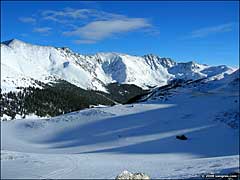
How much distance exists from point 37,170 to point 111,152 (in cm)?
1571

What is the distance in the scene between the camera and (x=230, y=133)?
5422 centimetres

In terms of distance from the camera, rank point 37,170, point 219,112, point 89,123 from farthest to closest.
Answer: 1. point 89,123
2. point 219,112
3. point 37,170

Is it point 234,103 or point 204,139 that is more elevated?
point 234,103

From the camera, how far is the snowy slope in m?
36.1

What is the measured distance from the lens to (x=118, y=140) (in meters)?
58.7

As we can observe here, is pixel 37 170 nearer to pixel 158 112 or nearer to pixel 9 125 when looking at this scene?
pixel 158 112

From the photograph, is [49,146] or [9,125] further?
[9,125]

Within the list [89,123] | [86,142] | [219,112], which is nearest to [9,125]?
[89,123]

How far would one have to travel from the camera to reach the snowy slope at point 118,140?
1420 inches

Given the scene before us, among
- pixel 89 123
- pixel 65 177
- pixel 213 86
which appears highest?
pixel 213 86

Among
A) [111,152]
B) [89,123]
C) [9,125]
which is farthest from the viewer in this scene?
[9,125]

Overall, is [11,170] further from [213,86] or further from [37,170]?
[213,86]

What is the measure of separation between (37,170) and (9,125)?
46738 mm

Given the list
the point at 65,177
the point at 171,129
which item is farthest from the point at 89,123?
the point at 65,177
